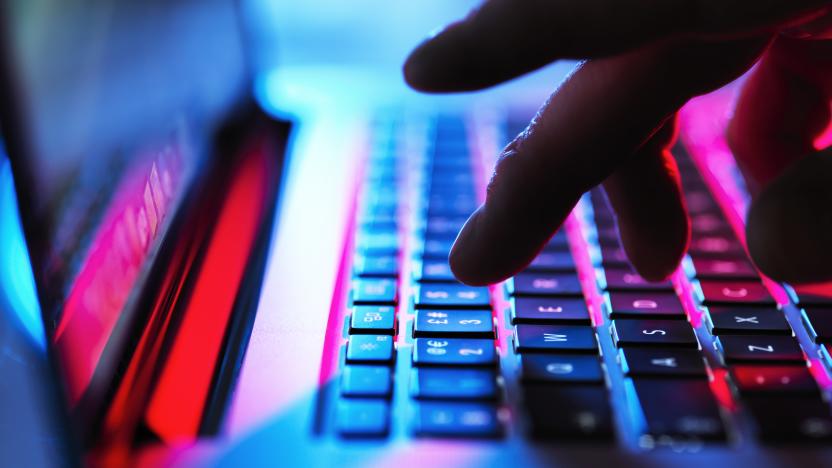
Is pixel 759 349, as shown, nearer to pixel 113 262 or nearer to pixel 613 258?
pixel 613 258

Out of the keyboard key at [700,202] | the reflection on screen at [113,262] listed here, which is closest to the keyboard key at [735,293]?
the keyboard key at [700,202]

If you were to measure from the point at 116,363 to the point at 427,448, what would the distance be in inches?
6.1

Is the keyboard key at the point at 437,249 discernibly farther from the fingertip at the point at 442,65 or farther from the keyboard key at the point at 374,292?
the fingertip at the point at 442,65

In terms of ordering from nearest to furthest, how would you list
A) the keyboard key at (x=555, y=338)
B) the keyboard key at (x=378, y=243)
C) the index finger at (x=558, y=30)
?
the index finger at (x=558, y=30) < the keyboard key at (x=555, y=338) < the keyboard key at (x=378, y=243)

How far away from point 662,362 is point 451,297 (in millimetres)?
119

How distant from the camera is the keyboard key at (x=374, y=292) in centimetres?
41

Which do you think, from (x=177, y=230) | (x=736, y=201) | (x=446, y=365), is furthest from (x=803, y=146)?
(x=177, y=230)

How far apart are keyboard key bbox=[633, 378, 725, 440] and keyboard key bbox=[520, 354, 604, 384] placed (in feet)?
0.07

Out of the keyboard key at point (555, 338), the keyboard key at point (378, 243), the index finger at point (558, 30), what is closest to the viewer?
the index finger at point (558, 30)

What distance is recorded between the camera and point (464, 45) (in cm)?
28

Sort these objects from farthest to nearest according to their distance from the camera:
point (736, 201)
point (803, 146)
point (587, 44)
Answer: point (736, 201), point (803, 146), point (587, 44)

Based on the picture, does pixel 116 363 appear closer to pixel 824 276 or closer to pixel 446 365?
pixel 446 365

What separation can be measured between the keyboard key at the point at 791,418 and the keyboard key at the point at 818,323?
58 millimetres

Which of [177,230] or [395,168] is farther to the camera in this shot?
[395,168]
